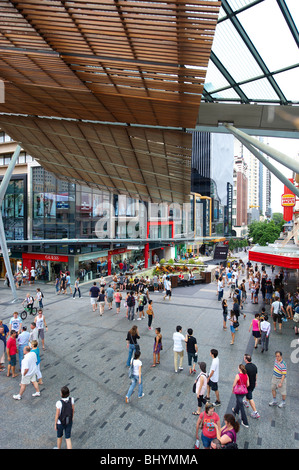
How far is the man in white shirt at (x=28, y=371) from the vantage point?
709 centimetres

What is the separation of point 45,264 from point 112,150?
18626 mm

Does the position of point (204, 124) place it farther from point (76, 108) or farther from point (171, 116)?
point (76, 108)

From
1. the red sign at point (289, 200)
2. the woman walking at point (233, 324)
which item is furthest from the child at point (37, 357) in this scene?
the red sign at point (289, 200)

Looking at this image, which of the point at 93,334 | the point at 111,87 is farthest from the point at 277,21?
the point at 93,334

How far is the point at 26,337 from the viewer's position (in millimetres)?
8555

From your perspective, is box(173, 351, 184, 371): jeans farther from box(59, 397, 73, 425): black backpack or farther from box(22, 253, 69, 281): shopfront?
box(22, 253, 69, 281): shopfront

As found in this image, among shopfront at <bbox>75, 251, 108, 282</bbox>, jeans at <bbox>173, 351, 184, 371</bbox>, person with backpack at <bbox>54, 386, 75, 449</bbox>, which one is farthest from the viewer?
shopfront at <bbox>75, 251, 108, 282</bbox>

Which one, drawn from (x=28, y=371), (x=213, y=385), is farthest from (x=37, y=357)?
(x=213, y=385)

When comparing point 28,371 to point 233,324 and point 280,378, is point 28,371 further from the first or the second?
point 233,324

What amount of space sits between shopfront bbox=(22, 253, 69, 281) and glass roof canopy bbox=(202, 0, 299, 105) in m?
21.6

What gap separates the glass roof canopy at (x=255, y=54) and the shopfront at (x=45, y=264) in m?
21.6

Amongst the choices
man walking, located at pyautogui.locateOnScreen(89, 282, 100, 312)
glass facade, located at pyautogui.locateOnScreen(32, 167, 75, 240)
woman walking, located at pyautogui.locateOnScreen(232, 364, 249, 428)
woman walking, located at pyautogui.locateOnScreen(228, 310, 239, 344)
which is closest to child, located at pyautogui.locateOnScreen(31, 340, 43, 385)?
woman walking, located at pyautogui.locateOnScreen(232, 364, 249, 428)

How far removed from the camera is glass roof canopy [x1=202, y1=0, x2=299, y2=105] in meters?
5.99

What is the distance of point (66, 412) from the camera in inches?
205
